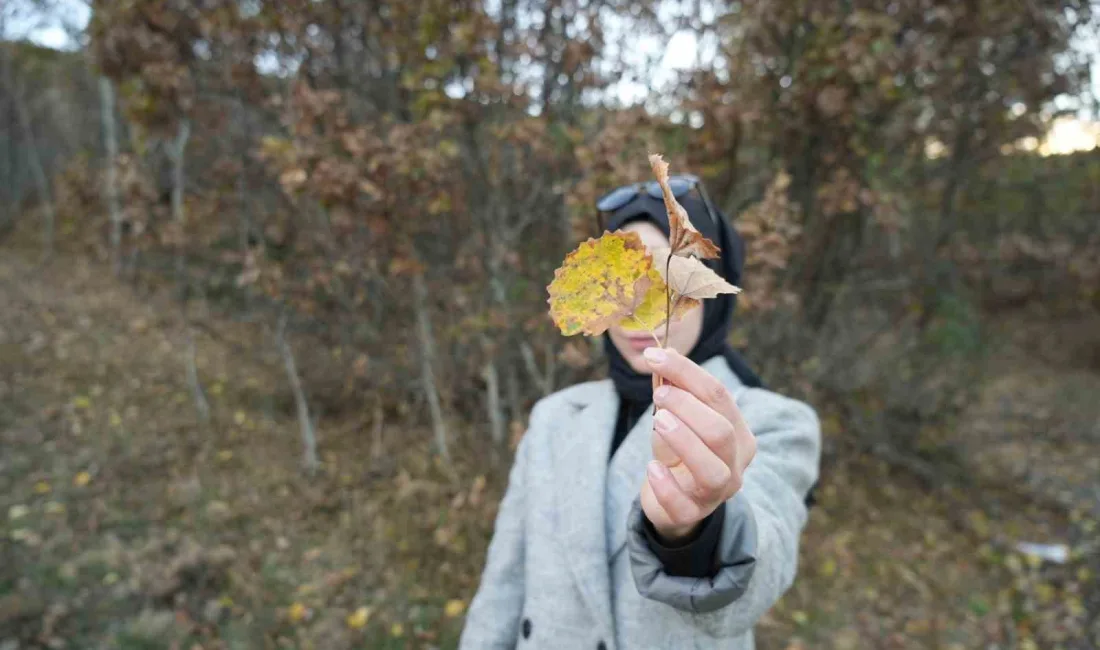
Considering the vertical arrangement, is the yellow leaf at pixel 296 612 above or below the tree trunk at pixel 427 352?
below

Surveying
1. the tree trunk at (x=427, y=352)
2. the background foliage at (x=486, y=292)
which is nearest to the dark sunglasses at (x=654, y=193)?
the background foliage at (x=486, y=292)

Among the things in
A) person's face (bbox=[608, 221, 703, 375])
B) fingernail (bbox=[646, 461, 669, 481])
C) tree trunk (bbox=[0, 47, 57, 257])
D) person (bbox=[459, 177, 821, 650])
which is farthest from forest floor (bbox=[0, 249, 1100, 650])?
tree trunk (bbox=[0, 47, 57, 257])

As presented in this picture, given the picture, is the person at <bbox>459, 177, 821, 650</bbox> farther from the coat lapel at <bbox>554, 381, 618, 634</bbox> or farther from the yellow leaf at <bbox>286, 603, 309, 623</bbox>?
the yellow leaf at <bbox>286, 603, 309, 623</bbox>

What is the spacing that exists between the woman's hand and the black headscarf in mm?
649

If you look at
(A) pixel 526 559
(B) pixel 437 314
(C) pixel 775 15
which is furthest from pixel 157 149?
(A) pixel 526 559

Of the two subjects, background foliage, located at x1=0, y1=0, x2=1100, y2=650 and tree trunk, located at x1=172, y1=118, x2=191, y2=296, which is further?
tree trunk, located at x1=172, y1=118, x2=191, y2=296

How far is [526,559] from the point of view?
1.50 m

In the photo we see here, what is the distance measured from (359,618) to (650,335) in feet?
8.19

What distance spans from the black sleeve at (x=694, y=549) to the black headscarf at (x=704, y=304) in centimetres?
56

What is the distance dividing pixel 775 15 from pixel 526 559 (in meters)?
2.94

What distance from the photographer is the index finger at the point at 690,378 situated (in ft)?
2.40

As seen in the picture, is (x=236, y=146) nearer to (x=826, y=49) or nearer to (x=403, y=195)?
(x=403, y=195)

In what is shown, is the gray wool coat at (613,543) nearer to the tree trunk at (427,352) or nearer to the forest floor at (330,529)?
the forest floor at (330,529)

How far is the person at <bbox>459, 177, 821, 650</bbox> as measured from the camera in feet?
2.64
